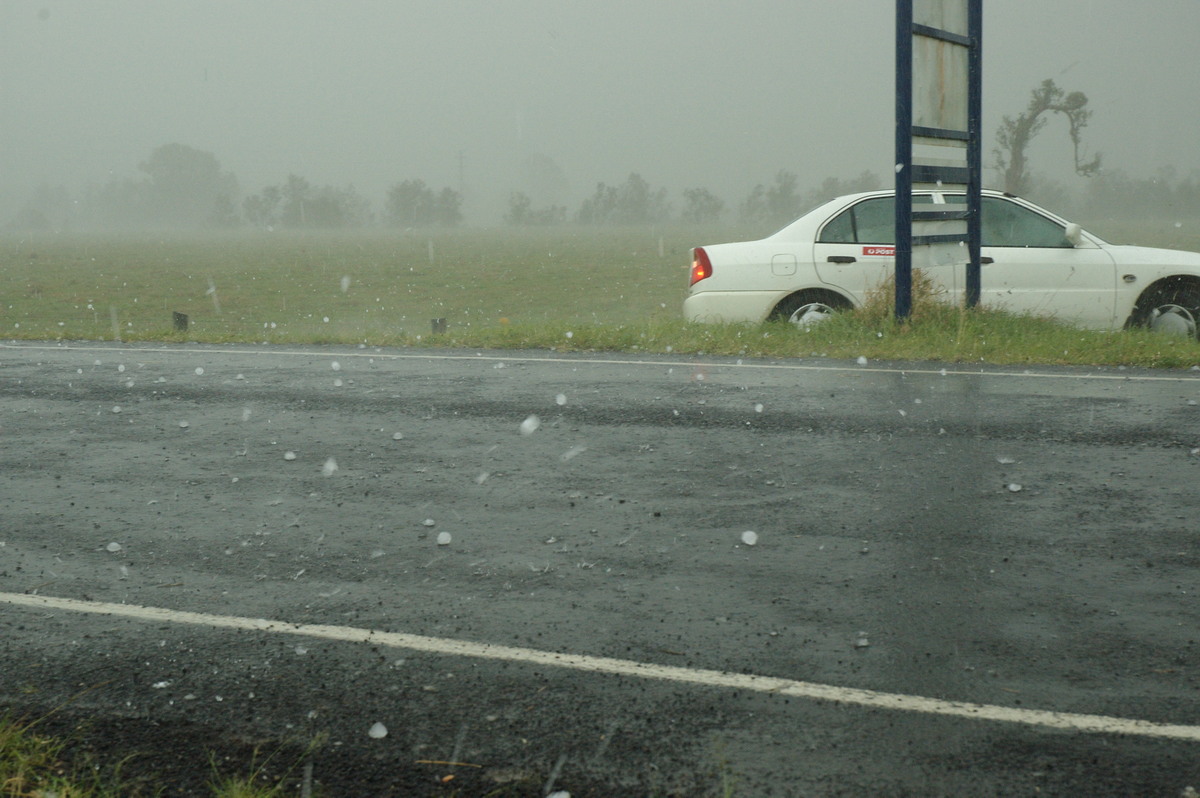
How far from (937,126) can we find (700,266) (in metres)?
2.76

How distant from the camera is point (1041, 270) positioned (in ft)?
35.9

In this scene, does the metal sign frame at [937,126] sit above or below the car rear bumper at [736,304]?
above

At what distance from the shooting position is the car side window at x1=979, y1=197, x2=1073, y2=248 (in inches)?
428

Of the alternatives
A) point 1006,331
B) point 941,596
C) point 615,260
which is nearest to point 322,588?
point 941,596

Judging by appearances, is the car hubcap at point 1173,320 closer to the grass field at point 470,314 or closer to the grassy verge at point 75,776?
the grass field at point 470,314

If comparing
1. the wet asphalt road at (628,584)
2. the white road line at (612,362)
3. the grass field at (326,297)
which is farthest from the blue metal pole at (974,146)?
the grass field at (326,297)

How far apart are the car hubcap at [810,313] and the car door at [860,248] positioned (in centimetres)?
25

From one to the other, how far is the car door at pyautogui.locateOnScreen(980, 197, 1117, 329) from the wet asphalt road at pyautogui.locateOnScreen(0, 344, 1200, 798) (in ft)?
10.4

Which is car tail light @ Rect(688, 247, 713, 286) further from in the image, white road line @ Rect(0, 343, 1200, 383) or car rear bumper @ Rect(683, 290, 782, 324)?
white road line @ Rect(0, 343, 1200, 383)

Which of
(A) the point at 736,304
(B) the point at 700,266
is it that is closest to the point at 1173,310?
(A) the point at 736,304

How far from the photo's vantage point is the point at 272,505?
5.23 meters

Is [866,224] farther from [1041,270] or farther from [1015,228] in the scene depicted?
[1041,270]

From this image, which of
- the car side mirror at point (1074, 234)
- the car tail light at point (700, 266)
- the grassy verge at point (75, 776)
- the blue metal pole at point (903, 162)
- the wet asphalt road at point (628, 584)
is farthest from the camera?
the car tail light at point (700, 266)

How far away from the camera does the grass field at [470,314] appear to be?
1007 cm
